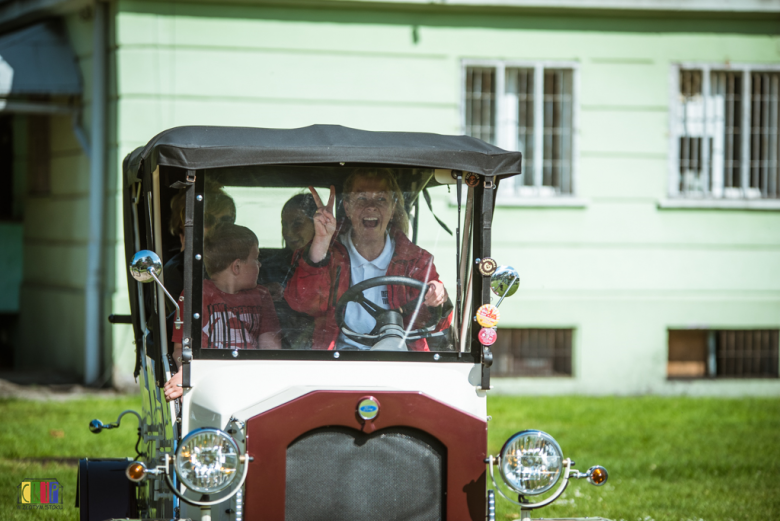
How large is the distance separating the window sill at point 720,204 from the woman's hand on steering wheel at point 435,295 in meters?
7.31

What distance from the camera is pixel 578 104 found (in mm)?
A: 10664

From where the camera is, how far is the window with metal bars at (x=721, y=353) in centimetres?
1112

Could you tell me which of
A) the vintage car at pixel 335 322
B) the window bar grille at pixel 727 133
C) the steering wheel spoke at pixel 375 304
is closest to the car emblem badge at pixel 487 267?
the vintage car at pixel 335 322

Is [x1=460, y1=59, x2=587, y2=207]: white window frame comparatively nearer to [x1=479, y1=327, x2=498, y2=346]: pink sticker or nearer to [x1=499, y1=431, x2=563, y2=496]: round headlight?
[x1=479, y1=327, x2=498, y2=346]: pink sticker

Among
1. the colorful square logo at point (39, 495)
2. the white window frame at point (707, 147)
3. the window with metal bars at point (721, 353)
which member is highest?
the white window frame at point (707, 147)

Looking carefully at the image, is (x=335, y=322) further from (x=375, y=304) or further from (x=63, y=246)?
(x=63, y=246)

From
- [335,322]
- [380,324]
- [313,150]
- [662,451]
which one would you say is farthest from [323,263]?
[662,451]

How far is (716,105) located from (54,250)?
8258 mm

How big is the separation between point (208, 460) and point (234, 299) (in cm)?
80

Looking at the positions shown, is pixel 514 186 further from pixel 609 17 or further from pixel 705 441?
pixel 705 441

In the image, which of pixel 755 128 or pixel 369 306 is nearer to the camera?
pixel 369 306

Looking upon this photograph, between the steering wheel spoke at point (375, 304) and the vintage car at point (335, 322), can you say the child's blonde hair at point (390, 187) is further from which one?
the steering wheel spoke at point (375, 304)

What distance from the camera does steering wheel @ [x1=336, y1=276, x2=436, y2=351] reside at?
399 cm

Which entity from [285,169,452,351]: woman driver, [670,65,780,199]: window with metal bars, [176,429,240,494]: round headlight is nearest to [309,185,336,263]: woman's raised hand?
[285,169,452,351]: woman driver
